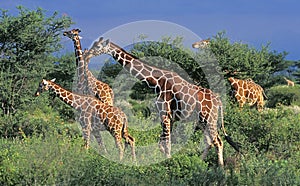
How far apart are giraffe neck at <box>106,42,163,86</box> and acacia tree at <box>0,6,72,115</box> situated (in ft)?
29.1

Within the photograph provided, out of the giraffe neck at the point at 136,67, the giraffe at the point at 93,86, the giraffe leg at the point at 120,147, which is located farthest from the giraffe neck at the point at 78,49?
the giraffe leg at the point at 120,147

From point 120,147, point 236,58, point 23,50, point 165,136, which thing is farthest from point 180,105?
point 236,58

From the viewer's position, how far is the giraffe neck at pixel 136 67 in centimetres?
1269

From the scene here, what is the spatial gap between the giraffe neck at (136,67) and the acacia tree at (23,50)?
29.1 ft

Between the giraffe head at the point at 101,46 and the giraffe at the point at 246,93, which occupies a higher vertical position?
the giraffe head at the point at 101,46

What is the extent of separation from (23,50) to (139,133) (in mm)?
9220

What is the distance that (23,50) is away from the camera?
73.2 feet

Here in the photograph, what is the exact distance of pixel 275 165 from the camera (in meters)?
9.52

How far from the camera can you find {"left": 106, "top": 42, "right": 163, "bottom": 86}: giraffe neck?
1269 cm

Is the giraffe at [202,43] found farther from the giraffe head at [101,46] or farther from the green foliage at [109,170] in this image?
the green foliage at [109,170]

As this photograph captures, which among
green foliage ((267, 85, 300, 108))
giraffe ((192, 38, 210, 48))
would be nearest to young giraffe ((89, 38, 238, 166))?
giraffe ((192, 38, 210, 48))

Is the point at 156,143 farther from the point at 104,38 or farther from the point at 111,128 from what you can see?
the point at 104,38

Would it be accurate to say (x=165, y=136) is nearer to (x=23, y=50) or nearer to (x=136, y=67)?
(x=136, y=67)

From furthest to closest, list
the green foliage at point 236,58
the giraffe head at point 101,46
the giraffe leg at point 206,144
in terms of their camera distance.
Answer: the green foliage at point 236,58, the giraffe head at point 101,46, the giraffe leg at point 206,144
